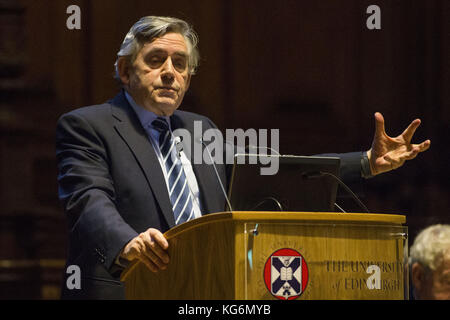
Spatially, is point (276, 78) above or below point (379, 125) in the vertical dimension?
above

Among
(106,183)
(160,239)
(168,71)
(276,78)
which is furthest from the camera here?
(276,78)

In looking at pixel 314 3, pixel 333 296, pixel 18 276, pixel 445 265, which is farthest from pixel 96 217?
pixel 314 3

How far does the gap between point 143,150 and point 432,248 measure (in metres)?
1.37

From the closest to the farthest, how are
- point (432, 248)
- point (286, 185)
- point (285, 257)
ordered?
point (285, 257) < point (286, 185) < point (432, 248)

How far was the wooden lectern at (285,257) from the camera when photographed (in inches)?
75.7

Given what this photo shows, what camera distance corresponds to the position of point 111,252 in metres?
2.27

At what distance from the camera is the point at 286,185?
8.04 feet

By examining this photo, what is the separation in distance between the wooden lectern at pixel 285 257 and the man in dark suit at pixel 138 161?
12.0 inches

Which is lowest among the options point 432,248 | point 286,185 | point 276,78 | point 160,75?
point 432,248

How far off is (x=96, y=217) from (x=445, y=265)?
63.6 inches

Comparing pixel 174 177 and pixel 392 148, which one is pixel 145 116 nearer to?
pixel 174 177

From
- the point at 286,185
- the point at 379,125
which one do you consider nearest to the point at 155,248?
the point at 286,185

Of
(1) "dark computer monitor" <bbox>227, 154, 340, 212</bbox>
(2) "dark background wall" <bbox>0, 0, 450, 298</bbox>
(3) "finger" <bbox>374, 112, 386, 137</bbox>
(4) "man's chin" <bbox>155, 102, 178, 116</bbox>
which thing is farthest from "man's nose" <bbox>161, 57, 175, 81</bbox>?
(2) "dark background wall" <bbox>0, 0, 450, 298</bbox>
